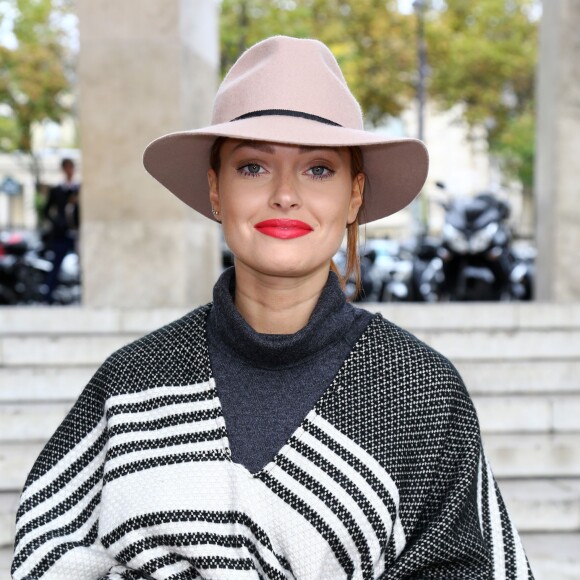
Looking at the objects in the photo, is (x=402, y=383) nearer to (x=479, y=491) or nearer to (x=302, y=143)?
(x=479, y=491)

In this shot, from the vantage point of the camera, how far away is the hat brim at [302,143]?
1.90 m

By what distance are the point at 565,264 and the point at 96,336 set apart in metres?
3.83

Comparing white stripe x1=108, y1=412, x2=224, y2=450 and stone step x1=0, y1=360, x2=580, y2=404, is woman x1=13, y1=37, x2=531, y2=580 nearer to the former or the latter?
white stripe x1=108, y1=412, x2=224, y2=450

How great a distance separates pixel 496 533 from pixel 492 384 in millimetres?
3902

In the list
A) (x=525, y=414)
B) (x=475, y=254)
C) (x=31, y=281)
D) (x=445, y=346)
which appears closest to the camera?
(x=525, y=414)

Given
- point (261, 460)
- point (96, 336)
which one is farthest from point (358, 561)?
point (96, 336)

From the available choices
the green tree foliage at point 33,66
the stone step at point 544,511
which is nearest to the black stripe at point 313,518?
the stone step at point 544,511

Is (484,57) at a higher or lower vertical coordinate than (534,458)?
higher

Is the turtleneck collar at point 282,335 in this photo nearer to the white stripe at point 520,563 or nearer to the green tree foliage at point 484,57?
the white stripe at point 520,563

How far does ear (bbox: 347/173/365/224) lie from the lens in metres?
2.17

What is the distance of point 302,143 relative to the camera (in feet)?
6.12

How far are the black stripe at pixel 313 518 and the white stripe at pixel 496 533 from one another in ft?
1.05

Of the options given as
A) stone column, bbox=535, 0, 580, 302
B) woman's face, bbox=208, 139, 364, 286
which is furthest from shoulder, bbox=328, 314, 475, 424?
stone column, bbox=535, 0, 580, 302

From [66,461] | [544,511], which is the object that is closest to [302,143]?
[66,461]
